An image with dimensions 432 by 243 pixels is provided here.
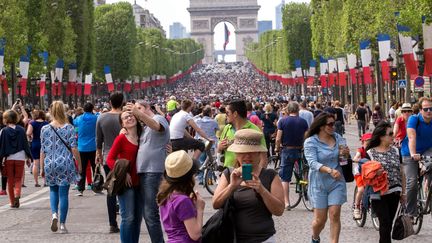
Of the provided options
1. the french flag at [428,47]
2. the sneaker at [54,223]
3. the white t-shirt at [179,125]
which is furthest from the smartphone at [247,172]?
the french flag at [428,47]

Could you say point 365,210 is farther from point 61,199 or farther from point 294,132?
point 61,199

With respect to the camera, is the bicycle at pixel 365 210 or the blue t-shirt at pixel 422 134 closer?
the bicycle at pixel 365 210

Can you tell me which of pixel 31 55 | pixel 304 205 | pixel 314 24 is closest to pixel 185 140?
pixel 304 205

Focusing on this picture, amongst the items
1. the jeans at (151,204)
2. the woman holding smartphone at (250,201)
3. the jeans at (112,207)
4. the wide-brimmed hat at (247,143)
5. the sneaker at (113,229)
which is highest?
the wide-brimmed hat at (247,143)

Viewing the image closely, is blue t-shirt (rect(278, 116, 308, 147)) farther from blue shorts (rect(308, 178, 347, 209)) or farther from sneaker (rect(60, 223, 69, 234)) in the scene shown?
blue shorts (rect(308, 178, 347, 209))

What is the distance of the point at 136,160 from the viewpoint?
467 inches

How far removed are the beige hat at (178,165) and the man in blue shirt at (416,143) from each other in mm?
7004

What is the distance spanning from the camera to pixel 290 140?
1767cm

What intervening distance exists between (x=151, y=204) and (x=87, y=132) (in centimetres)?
954

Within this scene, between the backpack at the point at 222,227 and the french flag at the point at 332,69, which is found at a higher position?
the french flag at the point at 332,69

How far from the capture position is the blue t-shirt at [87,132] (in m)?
20.8

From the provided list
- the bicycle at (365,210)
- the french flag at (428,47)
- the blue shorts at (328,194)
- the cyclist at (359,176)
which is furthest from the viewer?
the french flag at (428,47)

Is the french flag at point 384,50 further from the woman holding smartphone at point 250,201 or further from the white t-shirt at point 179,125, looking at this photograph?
the woman holding smartphone at point 250,201

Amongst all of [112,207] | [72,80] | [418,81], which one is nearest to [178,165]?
[112,207]
